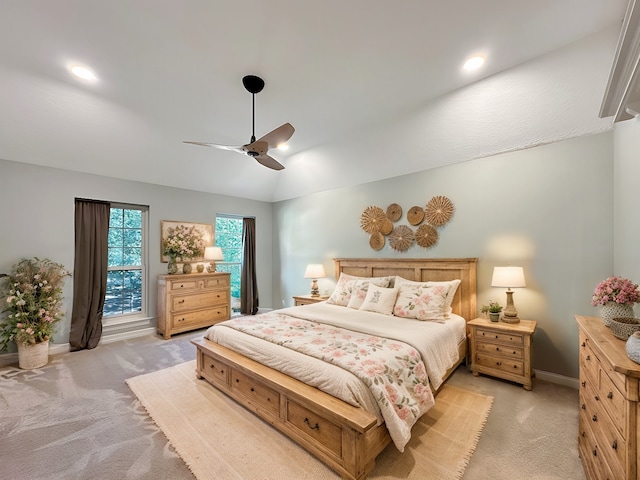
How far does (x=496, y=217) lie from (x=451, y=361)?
1787 mm

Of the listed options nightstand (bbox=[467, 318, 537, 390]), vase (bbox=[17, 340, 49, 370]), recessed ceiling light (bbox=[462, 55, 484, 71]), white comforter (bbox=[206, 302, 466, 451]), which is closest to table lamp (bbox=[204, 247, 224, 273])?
white comforter (bbox=[206, 302, 466, 451])

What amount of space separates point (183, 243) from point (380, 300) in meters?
3.61

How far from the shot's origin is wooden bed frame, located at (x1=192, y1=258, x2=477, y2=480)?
167 cm

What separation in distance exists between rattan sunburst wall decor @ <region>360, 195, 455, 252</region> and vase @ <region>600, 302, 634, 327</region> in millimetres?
2078

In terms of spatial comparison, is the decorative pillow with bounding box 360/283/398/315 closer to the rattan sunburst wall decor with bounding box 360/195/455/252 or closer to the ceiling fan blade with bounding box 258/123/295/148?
the rattan sunburst wall decor with bounding box 360/195/455/252

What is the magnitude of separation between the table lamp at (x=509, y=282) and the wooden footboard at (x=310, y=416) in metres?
2.01

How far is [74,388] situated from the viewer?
292cm

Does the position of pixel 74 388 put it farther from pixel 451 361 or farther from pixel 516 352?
pixel 516 352

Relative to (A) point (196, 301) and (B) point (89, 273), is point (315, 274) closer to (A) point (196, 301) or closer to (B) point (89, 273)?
(A) point (196, 301)

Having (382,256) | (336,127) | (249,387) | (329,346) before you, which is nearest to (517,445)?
(329,346)

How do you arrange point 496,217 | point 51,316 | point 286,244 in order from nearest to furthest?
point 496,217 → point 51,316 → point 286,244

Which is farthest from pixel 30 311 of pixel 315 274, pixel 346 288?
pixel 346 288

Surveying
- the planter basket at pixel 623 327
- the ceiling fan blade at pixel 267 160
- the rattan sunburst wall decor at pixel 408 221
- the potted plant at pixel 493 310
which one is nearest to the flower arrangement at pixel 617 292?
the planter basket at pixel 623 327

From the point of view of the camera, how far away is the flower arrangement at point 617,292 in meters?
1.70
